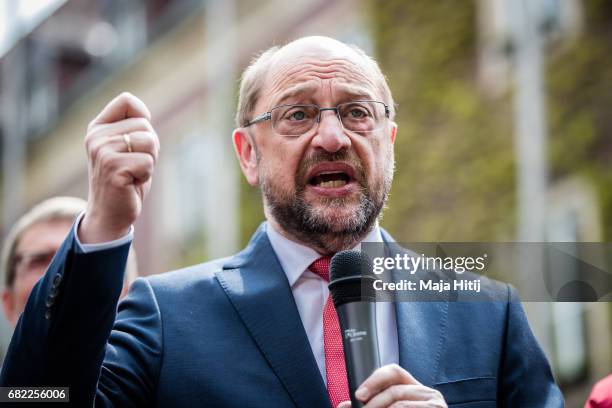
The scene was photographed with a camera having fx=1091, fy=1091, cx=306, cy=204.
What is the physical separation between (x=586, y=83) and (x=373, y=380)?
35.7 feet

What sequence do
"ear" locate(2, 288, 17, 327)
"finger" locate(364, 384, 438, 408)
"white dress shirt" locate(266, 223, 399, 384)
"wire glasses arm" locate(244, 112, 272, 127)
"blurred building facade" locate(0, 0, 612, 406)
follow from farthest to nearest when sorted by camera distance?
"blurred building facade" locate(0, 0, 612, 406)
"ear" locate(2, 288, 17, 327)
"wire glasses arm" locate(244, 112, 272, 127)
"white dress shirt" locate(266, 223, 399, 384)
"finger" locate(364, 384, 438, 408)

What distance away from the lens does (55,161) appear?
24.3 metres

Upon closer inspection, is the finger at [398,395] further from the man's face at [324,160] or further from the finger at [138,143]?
the man's face at [324,160]

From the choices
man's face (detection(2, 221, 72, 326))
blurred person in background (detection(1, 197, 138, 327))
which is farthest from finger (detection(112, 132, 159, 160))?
man's face (detection(2, 221, 72, 326))

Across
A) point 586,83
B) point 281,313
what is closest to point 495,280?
point 281,313

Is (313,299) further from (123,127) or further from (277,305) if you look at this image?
(123,127)

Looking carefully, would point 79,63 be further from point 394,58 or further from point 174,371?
point 174,371

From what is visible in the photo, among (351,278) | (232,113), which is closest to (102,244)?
(351,278)

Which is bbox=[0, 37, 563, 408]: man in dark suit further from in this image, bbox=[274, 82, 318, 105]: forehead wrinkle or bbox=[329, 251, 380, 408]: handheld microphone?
bbox=[329, 251, 380, 408]: handheld microphone

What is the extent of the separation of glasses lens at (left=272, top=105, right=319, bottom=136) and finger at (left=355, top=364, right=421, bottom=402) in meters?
1.05

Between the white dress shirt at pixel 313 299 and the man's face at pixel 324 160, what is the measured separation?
0.04 metres

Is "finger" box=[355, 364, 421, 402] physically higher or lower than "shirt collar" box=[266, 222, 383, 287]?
lower

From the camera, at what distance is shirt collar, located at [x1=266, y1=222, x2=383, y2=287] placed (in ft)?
10.3

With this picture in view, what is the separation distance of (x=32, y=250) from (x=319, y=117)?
64.9 inches
